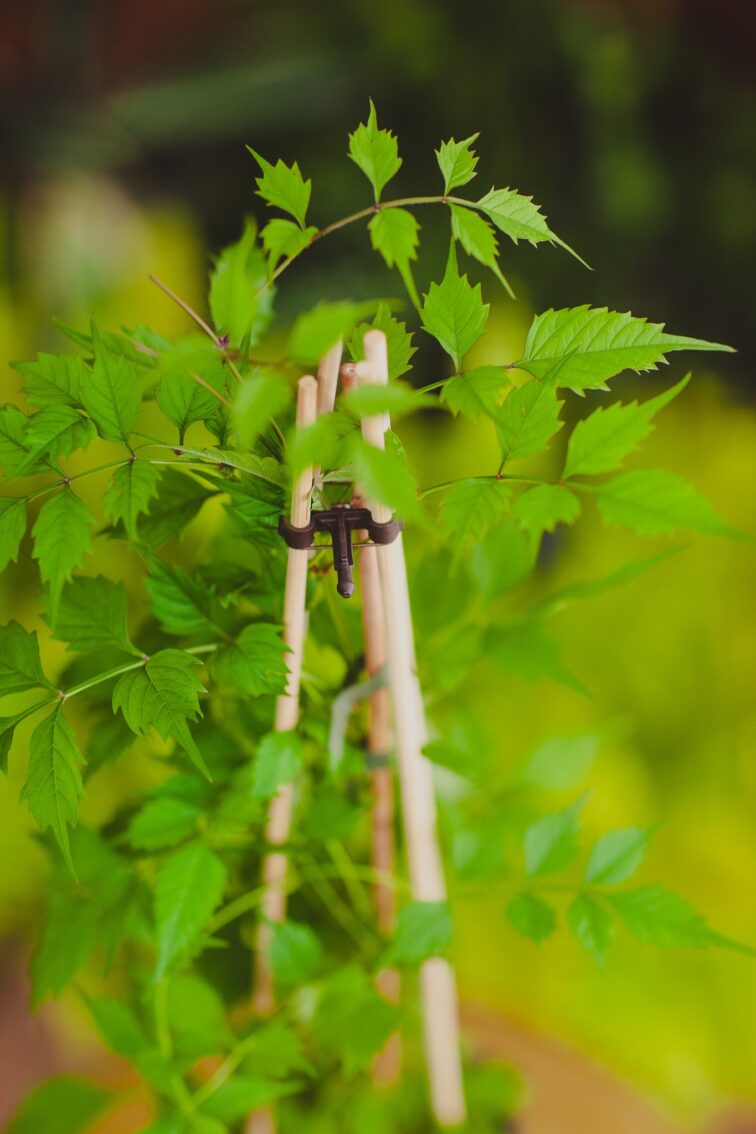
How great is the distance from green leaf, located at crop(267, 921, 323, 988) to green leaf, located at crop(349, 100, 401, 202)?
1.45ft

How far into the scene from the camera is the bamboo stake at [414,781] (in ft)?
1.26

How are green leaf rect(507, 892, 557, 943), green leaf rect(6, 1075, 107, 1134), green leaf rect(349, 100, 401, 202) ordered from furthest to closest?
1. green leaf rect(6, 1075, 107, 1134)
2. green leaf rect(507, 892, 557, 943)
3. green leaf rect(349, 100, 401, 202)

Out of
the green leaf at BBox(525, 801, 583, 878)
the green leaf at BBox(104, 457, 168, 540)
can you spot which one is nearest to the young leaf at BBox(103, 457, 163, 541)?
the green leaf at BBox(104, 457, 168, 540)

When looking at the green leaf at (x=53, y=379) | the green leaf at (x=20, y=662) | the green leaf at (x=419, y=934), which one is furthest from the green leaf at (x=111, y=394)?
the green leaf at (x=419, y=934)

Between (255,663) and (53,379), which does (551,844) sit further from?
(53,379)

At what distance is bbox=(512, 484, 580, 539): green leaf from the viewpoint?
42cm

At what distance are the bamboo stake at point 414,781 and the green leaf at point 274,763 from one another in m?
0.07

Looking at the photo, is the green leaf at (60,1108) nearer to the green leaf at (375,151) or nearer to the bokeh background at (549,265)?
the bokeh background at (549,265)

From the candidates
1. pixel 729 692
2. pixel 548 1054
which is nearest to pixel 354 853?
pixel 548 1054

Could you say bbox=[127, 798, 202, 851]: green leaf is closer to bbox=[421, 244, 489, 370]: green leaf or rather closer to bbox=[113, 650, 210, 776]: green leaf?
bbox=[113, 650, 210, 776]: green leaf

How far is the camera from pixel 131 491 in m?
0.38

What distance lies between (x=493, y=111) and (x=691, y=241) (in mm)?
418

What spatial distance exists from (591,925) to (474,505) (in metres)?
0.25

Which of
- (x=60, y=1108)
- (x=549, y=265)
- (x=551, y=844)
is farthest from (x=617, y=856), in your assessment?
(x=549, y=265)
